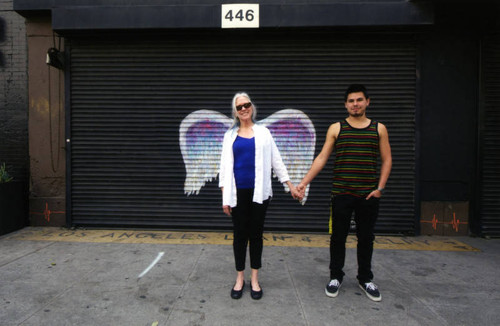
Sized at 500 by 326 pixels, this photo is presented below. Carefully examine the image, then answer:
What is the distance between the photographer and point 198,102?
18.1 ft

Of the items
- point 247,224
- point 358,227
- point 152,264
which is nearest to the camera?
point 247,224

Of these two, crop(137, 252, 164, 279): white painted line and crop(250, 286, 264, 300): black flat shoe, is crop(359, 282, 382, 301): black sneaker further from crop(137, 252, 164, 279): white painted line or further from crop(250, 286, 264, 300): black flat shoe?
crop(137, 252, 164, 279): white painted line

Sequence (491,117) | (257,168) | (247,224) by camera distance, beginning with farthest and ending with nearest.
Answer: (491,117) → (247,224) → (257,168)

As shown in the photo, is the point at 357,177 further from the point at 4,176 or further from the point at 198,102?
the point at 4,176

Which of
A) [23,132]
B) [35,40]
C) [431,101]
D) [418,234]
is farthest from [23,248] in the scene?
[431,101]

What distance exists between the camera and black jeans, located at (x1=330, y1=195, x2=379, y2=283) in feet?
9.86

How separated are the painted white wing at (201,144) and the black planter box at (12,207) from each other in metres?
3.14

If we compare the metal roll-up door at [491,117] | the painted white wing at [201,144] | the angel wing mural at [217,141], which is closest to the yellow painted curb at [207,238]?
the angel wing mural at [217,141]

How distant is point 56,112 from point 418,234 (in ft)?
23.9

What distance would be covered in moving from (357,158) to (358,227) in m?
0.76

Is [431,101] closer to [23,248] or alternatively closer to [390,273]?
[390,273]

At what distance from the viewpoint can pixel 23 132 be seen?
5750mm

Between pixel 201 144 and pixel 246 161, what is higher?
pixel 201 144

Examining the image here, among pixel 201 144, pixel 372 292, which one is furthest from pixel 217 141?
pixel 372 292
